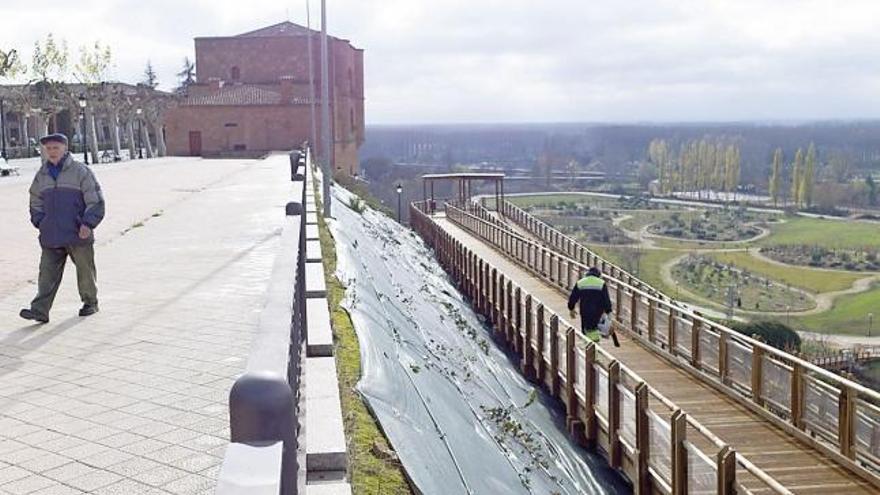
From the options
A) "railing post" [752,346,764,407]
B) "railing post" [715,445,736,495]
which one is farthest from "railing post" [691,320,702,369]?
"railing post" [715,445,736,495]

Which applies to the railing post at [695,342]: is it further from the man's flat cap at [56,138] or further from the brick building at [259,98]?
the brick building at [259,98]

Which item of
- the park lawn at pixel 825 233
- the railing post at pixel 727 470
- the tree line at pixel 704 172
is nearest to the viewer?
the railing post at pixel 727 470

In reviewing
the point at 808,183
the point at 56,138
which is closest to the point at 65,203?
the point at 56,138

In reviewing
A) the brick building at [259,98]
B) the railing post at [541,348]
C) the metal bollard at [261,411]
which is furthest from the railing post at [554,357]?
the brick building at [259,98]

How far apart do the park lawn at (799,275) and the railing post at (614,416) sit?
288 feet

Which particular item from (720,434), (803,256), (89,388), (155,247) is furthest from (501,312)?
(803,256)

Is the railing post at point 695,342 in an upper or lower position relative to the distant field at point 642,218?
upper

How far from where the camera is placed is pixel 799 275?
4013 inches

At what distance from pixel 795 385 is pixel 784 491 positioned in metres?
4.05

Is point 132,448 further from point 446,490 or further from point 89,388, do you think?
point 446,490

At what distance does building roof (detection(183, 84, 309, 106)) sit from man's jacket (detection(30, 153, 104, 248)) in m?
54.2

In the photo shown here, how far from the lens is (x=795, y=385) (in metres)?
11.4

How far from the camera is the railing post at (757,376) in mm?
12226

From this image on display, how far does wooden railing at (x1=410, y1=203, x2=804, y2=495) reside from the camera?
343 inches
